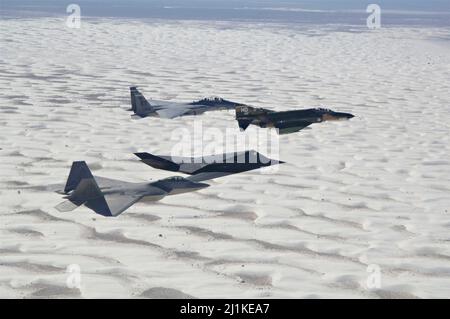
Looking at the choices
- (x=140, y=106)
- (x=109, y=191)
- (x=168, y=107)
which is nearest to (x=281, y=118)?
(x=168, y=107)

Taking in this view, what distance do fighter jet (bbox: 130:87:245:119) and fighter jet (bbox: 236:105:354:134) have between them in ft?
7.97

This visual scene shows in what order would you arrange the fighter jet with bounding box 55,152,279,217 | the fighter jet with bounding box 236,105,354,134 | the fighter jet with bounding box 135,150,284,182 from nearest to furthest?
the fighter jet with bounding box 55,152,279,217
the fighter jet with bounding box 135,150,284,182
the fighter jet with bounding box 236,105,354,134

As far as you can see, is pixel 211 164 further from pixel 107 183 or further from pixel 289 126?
pixel 289 126

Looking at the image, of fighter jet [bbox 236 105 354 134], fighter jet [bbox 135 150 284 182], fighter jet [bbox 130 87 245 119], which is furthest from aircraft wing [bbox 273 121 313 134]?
fighter jet [bbox 135 150 284 182]

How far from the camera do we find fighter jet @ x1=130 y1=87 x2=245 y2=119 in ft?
77.9

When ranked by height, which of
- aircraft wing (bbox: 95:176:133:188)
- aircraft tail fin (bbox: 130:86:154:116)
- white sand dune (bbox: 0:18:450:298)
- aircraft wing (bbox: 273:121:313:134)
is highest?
aircraft tail fin (bbox: 130:86:154:116)

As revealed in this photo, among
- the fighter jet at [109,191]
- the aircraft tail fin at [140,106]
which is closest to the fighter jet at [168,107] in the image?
the aircraft tail fin at [140,106]

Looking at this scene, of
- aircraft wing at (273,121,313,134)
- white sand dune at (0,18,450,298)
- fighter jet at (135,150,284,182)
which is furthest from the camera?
aircraft wing at (273,121,313,134)

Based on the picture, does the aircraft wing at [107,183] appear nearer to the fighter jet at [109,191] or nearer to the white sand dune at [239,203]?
the fighter jet at [109,191]

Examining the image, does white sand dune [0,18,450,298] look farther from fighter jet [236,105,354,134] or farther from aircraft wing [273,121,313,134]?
fighter jet [236,105,354,134]

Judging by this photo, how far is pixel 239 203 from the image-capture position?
1423 centimetres

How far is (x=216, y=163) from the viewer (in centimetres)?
1636

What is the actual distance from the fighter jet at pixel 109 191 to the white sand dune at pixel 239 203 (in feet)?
0.71
